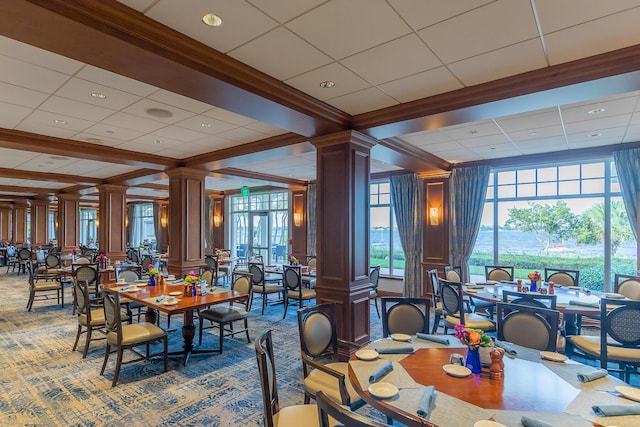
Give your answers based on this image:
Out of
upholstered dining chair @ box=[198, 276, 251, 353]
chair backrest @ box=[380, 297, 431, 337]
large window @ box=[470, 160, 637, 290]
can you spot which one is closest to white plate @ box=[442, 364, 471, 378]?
chair backrest @ box=[380, 297, 431, 337]

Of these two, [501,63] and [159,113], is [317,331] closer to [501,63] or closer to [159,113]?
[501,63]

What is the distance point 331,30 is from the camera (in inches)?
91.7

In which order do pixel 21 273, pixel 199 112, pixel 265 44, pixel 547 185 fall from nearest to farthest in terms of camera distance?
pixel 265 44, pixel 199 112, pixel 547 185, pixel 21 273

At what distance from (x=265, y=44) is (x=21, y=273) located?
578 inches

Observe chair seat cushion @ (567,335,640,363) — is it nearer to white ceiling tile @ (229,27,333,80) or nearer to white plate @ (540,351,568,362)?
white plate @ (540,351,568,362)

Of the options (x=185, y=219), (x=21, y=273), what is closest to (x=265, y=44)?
(x=185, y=219)

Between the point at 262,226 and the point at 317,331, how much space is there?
9407 mm

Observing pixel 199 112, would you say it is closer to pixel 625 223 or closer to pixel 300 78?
pixel 300 78

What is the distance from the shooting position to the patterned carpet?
293cm

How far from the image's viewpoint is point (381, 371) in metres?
2.10

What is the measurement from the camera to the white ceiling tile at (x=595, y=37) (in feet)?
7.27

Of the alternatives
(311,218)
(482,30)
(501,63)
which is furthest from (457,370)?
(311,218)

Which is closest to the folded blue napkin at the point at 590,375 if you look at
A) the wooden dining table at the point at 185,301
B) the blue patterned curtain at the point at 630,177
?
the wooden dining table at the point at 185,301

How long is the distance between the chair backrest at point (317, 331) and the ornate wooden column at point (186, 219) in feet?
14.7
